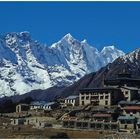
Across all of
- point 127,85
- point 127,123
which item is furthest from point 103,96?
point 127,123

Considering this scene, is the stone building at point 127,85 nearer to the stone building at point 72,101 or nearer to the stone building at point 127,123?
the stone building at point 72,101

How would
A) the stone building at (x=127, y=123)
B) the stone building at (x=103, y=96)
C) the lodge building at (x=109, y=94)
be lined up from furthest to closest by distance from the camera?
1. the lodge building at (x=109, y=94)
2. the stone building at (x=103, y=96)
3. the stone building at (x=127, y=123)

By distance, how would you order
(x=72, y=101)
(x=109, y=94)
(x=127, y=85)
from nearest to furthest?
(x=109, y=94), (x=127, y=85), (x=72, y=101)

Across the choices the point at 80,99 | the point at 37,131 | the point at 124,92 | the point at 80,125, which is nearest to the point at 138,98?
the point at 124,92

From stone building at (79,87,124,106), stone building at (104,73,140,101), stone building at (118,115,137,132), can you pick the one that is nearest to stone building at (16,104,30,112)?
stone building at (79,87,124,106)

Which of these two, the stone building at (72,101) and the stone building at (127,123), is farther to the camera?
the stone building at (72,101)

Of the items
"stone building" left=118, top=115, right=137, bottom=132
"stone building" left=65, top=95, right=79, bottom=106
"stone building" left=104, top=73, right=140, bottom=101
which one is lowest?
"stone building" left=118, top=115, right=137, bottom=132

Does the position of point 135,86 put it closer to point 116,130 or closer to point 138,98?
A: point 138,98

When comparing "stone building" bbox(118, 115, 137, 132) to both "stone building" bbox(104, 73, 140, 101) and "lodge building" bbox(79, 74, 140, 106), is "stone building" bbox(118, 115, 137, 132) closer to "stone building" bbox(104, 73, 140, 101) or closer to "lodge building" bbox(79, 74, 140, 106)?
"lodge building" bbox(79, 74, 140, 106)

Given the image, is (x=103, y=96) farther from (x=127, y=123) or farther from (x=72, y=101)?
(x=127, y=123)

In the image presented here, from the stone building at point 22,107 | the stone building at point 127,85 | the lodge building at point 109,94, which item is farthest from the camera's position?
the stone building at point 22,107

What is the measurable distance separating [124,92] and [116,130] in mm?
21757

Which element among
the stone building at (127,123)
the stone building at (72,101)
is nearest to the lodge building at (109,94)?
the stone building at (72,101)

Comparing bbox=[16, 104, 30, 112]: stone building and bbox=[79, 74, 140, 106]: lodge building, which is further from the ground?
bbox=[79, 74, 140, 106]: lodge building
